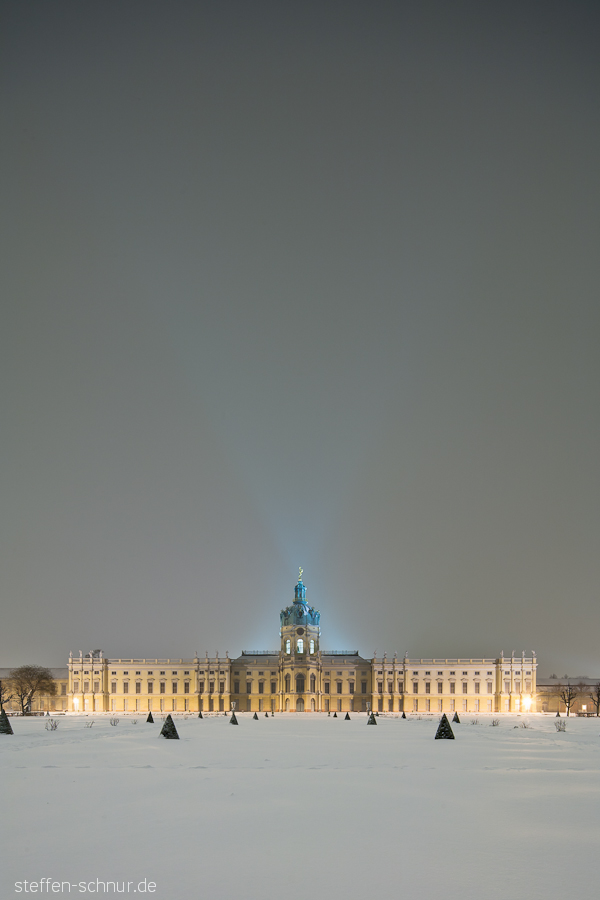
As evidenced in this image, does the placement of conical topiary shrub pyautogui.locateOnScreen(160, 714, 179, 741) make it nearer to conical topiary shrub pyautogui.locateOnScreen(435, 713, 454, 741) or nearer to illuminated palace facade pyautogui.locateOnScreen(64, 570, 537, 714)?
conical topiary shrub pyautogui.locateOnScreen(435, 713, 454, 741)

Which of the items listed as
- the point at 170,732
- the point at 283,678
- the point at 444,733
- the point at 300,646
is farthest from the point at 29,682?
the point at 444,733

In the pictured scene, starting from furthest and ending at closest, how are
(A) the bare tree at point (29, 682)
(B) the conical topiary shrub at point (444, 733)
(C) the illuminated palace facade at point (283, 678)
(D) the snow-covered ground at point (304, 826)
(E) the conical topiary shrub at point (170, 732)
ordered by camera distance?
(C) the illuminated palace facade at point (283, 678), (A) the bare tree at point (29, 682), (B) the conical topiary shrub at point (444, 733), (E) the conical topiary shrub at point (170, 732), (D) the snow-covered ground at point (304, 826)

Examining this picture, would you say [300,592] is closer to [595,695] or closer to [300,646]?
[300,646]

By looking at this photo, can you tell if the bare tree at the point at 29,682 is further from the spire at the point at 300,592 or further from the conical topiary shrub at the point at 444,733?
the conical topiary shrub at the point at 444,733

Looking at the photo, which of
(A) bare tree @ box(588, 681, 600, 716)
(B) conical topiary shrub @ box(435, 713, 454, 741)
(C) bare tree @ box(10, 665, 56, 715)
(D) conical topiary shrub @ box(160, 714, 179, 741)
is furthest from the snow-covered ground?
(A) bare tree @ box(588, 681, 600, 716)

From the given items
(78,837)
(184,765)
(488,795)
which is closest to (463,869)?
(78,837)

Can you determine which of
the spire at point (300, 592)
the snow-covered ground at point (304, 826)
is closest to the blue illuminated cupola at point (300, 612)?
the spire at point (300, 592)

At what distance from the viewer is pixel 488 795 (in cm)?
1680

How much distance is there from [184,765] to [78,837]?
11310mm

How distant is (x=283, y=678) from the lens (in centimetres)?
12594

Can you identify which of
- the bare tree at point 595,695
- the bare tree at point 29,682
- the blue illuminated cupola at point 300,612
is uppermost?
the blue illuminated cupola at point 300,612

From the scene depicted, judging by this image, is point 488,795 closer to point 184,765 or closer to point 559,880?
point 559,880

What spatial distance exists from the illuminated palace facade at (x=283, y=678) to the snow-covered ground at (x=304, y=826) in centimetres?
10814

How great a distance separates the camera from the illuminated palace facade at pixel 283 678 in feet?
419
